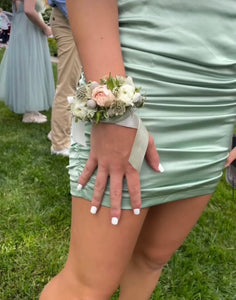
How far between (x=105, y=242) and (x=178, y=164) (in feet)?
0.87

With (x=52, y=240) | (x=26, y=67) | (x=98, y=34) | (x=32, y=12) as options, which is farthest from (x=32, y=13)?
(x=98, y=34)

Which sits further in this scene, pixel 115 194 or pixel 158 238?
pixel 158 238

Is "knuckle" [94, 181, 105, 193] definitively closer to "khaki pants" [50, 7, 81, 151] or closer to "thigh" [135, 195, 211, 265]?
"thigh" [135, 195, 211, 265]

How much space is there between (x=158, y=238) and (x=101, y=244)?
0.25m

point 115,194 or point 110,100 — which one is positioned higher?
point 110,100

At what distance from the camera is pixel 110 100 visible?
31.2 inches

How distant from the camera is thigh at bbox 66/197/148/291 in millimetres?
888

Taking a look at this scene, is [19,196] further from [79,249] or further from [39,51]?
[39,51]

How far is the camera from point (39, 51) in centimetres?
395

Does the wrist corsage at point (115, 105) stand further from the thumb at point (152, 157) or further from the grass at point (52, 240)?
the grass at point (52, 240)

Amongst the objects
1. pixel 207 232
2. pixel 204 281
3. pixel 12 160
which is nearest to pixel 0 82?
pixel 12 160

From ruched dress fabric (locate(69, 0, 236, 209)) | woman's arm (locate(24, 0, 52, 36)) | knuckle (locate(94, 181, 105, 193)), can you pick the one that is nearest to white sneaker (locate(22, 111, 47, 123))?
woman's arm (locate(24, 0, 52, 36))

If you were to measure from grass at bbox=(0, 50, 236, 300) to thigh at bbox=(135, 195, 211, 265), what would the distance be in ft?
2.40

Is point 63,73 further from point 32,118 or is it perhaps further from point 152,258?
point 152,258
